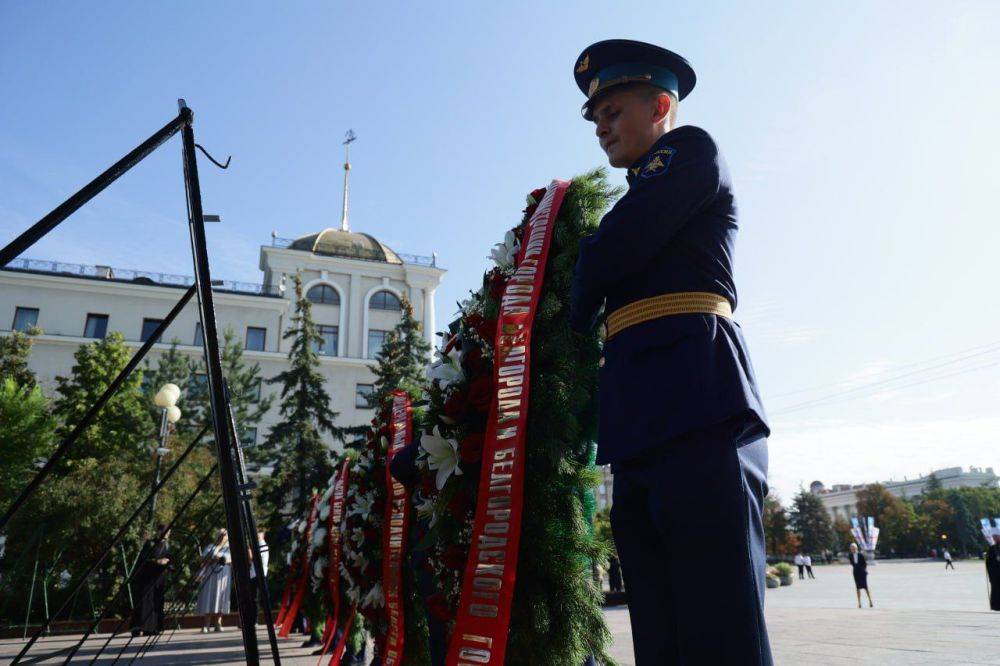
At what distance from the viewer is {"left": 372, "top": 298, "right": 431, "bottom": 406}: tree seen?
67.7 feet

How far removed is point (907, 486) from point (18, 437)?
135 meters

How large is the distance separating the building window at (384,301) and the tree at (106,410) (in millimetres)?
17255

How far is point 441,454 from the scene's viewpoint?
3.10 m

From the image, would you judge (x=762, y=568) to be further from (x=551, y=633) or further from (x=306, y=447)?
(x=306, y=447)

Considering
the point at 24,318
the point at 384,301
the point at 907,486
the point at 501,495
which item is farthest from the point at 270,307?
the point at 907,486

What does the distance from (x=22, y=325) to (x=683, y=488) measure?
43.0m

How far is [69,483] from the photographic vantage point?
57.8ft

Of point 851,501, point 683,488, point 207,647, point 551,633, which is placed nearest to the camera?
point 683,488

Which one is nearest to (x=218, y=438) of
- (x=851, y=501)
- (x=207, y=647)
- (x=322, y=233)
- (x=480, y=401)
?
(x=480, y=401)

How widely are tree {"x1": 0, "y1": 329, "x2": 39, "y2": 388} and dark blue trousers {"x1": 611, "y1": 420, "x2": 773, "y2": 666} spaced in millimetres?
31403

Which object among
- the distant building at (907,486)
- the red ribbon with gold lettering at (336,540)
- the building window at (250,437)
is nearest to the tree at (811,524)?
the distant building at (907,486)

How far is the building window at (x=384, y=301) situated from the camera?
4259 cm

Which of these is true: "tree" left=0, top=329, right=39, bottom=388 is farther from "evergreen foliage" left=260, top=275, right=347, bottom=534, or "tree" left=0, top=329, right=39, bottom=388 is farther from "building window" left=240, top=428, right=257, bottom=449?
"evergreen foliage" left=260, top=275, right=347, bottom=534

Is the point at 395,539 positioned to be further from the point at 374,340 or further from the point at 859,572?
the point at 374,340
